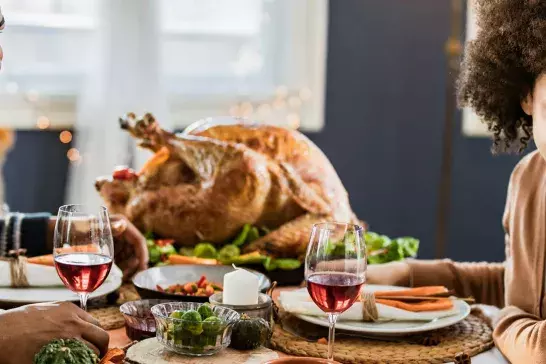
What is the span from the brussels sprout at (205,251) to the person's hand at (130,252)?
0.23 meters

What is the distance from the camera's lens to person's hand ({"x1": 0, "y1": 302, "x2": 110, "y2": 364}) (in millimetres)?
1229

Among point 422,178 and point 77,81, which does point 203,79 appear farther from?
point 422,178

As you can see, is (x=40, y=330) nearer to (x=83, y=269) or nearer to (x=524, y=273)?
(x=83, y=269)

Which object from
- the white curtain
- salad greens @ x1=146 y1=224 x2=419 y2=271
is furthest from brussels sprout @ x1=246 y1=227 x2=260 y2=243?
the white curtain

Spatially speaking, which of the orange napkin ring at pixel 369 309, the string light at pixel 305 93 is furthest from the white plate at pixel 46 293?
the string light at pixel 305 93

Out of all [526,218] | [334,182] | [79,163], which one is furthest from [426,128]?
[526,218]

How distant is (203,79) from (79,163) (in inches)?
28.0

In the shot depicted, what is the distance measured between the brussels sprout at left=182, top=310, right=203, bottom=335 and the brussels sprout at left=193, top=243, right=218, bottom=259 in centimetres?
80

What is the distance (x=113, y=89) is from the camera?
378 centimetres

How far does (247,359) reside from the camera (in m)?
1.29

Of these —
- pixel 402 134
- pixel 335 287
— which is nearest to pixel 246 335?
pixel 335 287

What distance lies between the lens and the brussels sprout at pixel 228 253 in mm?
2028

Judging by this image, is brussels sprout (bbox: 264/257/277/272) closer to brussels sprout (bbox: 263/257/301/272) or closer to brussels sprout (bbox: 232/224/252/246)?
brussels sprout (bbox: 263/257/301/272)

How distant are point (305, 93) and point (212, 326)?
9.78 ft
